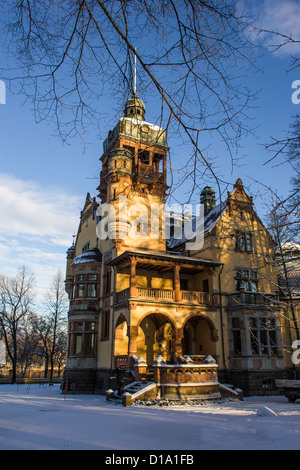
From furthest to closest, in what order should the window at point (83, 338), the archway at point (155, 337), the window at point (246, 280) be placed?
the window at point (246, 280), the window at point (83, 338), the archway at point (155, 337)

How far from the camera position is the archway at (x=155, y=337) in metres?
27.8

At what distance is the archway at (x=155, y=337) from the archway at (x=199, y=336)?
1.82 metres

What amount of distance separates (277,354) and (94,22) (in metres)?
26.8

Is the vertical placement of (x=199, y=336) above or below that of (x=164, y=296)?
below

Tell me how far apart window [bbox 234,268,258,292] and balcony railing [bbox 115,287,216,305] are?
3051mm

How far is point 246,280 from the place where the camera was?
2994cm

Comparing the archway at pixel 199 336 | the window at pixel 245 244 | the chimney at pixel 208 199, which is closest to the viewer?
the archway at pixel 199 336

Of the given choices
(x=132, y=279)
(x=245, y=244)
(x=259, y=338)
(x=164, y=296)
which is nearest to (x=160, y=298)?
(x=164, y=296)

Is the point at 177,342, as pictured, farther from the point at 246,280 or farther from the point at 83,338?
the point at 246,280

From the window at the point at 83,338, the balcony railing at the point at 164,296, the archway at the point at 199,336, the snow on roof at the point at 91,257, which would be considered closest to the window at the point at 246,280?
the balcony railing at the point at 164,296

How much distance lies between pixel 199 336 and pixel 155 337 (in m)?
3.79

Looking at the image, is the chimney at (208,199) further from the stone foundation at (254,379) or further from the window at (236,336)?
the stone foundation at (254,379)

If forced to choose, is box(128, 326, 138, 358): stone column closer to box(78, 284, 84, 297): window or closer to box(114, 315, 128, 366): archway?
box(114, 315, 128, 366): archway

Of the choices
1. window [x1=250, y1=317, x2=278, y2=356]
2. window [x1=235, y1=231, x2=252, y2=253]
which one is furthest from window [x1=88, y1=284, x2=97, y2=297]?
window [x1=250, y1=317, x2=278, y2=356]
